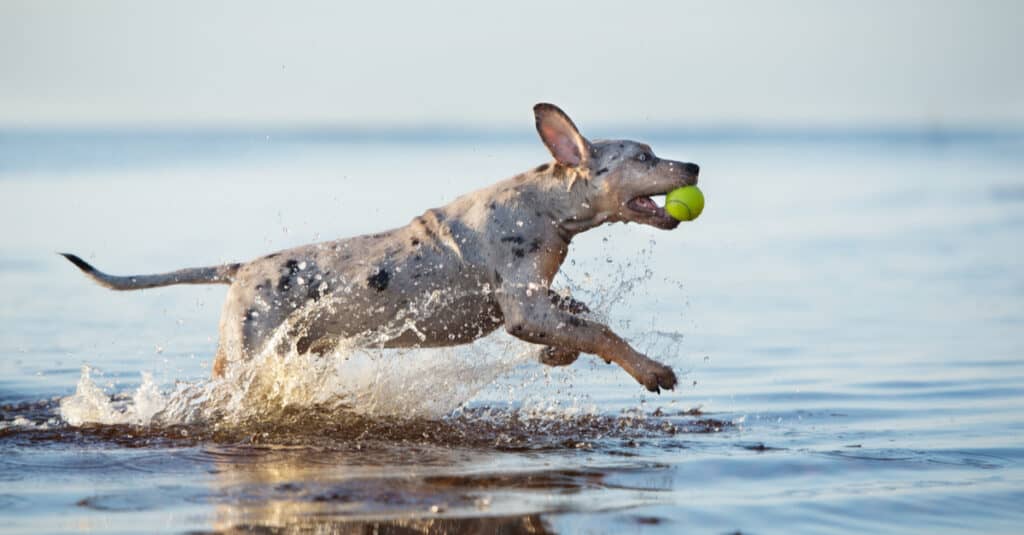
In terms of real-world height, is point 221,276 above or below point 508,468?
above

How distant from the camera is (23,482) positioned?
24.7 ft

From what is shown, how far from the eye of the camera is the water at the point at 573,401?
23.1 ft

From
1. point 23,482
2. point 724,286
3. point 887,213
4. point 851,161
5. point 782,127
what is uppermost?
point 782,127

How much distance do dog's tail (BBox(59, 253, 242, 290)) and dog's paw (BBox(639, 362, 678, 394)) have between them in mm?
2508

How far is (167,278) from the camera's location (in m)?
8.99

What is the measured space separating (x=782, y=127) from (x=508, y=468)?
58.3 m

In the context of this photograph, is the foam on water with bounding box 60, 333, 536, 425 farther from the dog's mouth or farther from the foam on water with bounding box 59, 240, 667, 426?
the dog's mouth

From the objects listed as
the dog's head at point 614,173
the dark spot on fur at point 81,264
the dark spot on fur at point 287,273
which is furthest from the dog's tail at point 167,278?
the dog's head at point 614,173

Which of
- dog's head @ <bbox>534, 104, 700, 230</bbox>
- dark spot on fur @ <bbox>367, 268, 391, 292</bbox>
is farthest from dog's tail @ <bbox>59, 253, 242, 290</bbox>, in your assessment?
dog's head @ <bbox>534, 104, 700, 230</bbox>

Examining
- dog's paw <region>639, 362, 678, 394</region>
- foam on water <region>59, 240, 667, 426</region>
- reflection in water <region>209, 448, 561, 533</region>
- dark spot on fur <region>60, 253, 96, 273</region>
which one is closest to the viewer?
reflection in water <region>209, 448, 561, 533</region>

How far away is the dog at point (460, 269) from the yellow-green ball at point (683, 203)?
5 centimetres

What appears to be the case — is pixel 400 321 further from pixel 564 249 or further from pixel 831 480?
pixel 831 480

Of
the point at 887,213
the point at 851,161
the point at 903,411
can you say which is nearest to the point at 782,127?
the point at 851,161

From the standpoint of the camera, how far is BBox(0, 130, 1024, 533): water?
703cm
